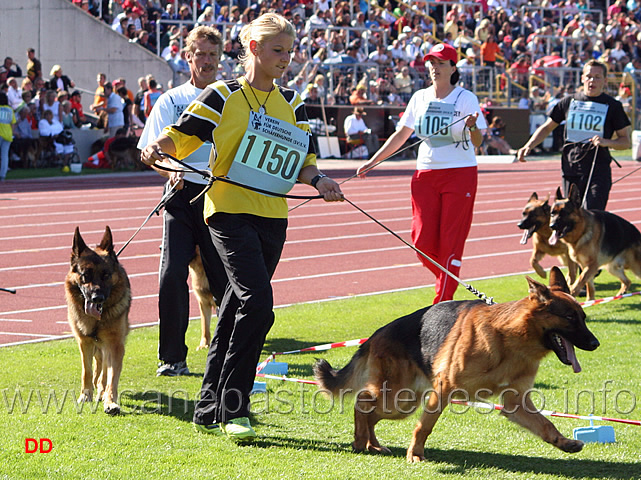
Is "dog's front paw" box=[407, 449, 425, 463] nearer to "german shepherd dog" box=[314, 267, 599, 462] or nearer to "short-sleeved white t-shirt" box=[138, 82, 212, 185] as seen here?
"german shepherd dog" box=[314, 267, 599, 462]

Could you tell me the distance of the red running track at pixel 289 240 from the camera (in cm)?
1042

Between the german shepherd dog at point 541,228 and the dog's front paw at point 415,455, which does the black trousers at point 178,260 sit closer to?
the dog's front paw at point 415,455

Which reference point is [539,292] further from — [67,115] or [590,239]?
[67,115]

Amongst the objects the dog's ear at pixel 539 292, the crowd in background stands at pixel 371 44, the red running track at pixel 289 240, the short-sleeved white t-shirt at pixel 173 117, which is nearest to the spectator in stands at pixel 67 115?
the crowd in background stands at pixel 371 44

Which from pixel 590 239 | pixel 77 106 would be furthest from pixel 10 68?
pixel 590 239

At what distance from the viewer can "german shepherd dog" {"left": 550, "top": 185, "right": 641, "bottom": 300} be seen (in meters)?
10.4

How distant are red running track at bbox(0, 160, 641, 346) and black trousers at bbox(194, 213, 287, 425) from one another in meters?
3.56

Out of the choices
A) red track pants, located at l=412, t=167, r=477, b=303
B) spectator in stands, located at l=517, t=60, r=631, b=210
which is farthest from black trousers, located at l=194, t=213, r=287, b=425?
spectator in stands, located at l=517, t=60, r=631, b=210

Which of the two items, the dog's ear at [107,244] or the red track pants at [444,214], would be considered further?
the red track pants at [444,214]

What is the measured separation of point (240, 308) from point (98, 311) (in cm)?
135

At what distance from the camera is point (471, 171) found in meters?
8.27

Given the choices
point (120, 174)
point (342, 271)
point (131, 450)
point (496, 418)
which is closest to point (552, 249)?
point (342, 271)

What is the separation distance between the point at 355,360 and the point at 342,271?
686 centimetres

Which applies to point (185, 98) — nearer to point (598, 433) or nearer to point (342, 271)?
point (598, 433)
